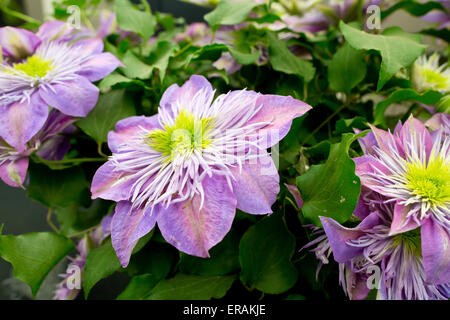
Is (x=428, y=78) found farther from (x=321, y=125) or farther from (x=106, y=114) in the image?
(x=106, y=114)

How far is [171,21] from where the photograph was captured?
520 mm

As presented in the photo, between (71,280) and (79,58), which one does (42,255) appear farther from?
(79,58)

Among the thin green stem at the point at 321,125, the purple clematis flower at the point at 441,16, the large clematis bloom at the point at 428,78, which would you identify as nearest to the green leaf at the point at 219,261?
the thin green stem at the point at 321,125

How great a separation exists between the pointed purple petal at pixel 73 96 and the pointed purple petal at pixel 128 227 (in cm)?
10

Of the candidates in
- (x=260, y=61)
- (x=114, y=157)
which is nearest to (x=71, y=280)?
(x=114, y=157)

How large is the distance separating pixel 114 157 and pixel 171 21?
352 millimetres

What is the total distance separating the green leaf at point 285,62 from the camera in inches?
12.4

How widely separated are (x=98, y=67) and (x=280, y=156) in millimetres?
166

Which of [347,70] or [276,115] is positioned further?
[347,70]

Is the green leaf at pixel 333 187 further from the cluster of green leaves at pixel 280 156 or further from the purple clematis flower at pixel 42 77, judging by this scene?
the purple clematis flower at pixel 42 77

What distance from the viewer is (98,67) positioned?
29 cm

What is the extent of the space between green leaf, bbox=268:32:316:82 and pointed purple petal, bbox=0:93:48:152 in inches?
7.6

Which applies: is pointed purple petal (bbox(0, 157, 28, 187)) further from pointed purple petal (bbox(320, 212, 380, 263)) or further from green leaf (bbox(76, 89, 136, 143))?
pointed purple petal (bbox(320, 212, 380, 263))

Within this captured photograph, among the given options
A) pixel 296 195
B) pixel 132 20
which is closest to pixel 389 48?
pixel 296 195
